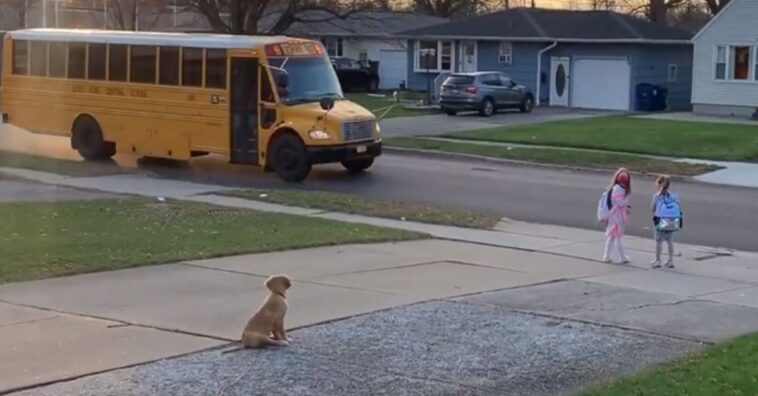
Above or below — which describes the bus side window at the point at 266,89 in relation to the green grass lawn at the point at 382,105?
above

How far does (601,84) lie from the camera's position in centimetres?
5191

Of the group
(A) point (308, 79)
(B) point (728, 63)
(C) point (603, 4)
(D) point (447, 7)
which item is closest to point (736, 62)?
(B) point (728, 63)

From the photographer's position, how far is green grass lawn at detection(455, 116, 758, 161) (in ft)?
107

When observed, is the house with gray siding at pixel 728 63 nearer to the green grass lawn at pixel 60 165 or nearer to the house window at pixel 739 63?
the house window at pixel 739 63

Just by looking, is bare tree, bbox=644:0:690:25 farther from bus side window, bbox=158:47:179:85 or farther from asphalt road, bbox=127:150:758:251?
bus side window, bbox=158:47:179:85

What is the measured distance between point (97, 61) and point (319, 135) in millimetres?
6124

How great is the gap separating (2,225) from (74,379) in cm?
870

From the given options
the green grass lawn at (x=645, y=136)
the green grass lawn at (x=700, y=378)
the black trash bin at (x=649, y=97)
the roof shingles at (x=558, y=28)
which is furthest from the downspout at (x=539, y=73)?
the green grass lawn at (x=700, y=378)

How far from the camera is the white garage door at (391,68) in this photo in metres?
62.8

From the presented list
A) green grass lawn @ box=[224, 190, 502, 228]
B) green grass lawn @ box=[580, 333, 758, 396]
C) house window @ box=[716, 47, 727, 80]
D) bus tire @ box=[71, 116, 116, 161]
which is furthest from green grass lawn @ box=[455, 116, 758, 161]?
green grass lawn @ box=[580, 333, 758, 396]

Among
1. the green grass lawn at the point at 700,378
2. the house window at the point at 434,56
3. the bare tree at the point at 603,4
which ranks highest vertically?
the bare tree at the point at 603,4

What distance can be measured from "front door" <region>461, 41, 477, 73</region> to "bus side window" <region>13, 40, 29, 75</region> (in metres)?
28.9

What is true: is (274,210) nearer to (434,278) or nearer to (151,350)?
(434,278)

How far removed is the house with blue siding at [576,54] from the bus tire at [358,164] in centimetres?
2524
